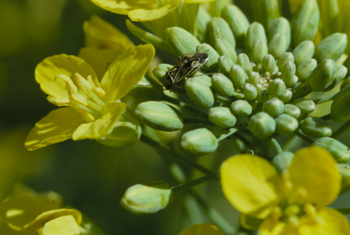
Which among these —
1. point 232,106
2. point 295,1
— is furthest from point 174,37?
point 295,1

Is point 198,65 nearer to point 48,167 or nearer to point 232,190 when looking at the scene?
point 232,190

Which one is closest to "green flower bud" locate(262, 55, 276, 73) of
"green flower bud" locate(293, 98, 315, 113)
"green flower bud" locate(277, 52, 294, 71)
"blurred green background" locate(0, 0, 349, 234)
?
"green flower bud" locate(277, 52, 294, 71)

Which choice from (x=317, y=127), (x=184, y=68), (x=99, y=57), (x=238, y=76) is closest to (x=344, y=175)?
(x=317, y=127)

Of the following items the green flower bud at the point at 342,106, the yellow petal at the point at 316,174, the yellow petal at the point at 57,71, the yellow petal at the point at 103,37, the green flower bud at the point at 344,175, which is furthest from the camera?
the yellow petal at the point at 103,37

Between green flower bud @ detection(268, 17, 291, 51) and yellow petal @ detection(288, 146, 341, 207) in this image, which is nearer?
yellow petal @ detection(288, 146, 341, 207)

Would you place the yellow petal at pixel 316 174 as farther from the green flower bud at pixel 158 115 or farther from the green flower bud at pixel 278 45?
the green flower bud at pixel 278 45

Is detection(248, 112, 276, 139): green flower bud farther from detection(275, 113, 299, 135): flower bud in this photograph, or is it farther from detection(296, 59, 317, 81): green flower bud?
detection(296, 59, 317, 81): green flower bud

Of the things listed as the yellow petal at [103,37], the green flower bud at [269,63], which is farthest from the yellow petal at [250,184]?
the yellow petal at [103,37]
